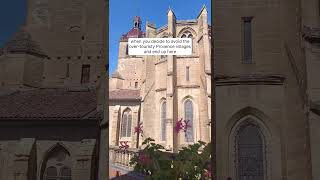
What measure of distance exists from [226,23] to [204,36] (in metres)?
39.3

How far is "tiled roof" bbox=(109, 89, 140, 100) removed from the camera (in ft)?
201

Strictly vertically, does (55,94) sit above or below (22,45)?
below

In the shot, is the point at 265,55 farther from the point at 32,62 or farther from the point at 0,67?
the point at 0,67

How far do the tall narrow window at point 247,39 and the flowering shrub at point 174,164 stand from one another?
9.43 metres

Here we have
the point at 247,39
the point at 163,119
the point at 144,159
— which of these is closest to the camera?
the point at 247,39

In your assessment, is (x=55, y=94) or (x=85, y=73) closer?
(x=55, y=94)

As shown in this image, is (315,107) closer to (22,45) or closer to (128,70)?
(22,45)

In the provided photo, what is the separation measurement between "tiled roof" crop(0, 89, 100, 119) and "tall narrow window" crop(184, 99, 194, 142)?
36010 mm

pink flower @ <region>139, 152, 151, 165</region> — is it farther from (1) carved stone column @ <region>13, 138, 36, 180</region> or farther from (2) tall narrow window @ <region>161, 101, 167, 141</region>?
(2) tall narrow window @ <region>161, 101, 167, 141</region>

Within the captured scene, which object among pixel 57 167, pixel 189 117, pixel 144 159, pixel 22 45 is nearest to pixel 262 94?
pixel 57 167

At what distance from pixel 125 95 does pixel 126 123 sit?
13.8 ft

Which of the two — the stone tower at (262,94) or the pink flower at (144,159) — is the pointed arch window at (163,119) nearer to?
the pink flower at (144,159)

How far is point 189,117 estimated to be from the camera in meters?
54.9

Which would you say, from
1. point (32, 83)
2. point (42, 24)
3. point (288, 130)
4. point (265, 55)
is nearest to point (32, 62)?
point (32, 83)
